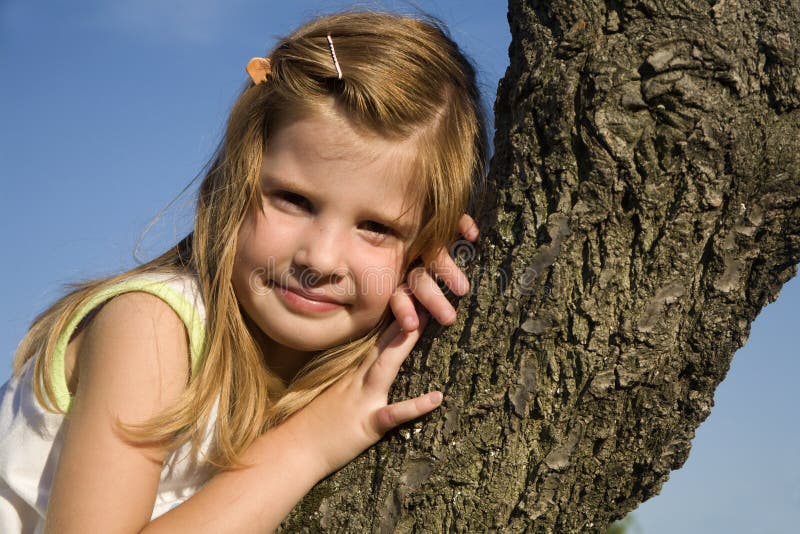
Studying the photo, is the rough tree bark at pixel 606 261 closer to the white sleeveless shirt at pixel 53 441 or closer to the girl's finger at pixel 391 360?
the girl's finger at pixel 391 360

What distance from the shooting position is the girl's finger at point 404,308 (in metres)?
2.27

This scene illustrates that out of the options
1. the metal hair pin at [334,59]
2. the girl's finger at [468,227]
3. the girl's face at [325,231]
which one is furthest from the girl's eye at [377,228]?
the metal hair pin at [334,59]

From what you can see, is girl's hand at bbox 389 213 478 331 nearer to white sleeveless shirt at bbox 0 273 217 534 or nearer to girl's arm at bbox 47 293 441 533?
girl's arm at bbox 47 293 441 533

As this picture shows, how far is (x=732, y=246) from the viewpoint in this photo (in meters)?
1.87

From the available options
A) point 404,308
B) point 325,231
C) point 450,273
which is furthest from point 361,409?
point 325,231

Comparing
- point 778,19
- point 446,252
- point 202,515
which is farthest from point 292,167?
point 778,19

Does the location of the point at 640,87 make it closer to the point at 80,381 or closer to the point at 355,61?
the point at 355,61

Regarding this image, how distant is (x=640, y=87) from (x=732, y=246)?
458 mm

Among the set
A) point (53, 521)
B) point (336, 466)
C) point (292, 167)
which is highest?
point (292, 167)

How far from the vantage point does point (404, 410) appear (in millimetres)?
2078

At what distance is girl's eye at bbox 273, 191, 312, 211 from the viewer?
2465 millimetres

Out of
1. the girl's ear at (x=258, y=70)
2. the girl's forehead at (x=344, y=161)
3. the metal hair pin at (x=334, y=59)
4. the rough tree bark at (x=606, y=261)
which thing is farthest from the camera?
the girl's ear at (x=258, y=70)

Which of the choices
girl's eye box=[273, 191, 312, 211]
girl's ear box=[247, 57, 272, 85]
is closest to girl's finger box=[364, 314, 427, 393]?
girl's eye box=[273, 191, 312, 211]

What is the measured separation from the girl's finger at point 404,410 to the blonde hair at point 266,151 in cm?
39
